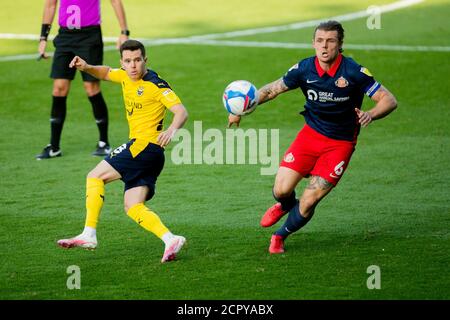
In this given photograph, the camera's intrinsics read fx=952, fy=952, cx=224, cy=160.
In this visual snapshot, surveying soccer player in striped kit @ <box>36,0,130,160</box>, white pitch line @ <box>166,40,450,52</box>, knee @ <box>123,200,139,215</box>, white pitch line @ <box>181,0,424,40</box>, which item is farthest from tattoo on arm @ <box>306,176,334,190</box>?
white pitch line @ <box>181,0,424,40</box>

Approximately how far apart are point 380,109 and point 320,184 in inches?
35.5

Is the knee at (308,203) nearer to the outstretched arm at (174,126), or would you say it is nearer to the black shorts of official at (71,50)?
the outstretched arm at (174,126)

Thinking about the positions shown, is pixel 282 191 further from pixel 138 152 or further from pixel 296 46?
pixel 296 46

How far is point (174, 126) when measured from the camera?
26.5 ft

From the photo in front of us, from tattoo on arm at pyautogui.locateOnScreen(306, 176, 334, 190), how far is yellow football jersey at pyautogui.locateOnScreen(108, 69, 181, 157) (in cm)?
142

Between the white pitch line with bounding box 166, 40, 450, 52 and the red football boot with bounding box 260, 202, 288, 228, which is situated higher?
the white pitch line with bounding box 166, 40, 450, 52

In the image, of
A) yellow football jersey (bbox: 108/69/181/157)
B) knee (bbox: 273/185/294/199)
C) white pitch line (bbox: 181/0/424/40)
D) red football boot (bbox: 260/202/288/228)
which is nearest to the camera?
yellow football jersey (bbox: 108/69/181/157)

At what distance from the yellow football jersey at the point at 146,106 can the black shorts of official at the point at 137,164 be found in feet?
0.20

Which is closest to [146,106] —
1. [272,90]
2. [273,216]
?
[272,90]

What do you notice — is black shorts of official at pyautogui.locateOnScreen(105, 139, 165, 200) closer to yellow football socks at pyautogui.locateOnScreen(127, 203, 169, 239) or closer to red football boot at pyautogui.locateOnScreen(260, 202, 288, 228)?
yellow football socks at pyautogui.locateOnScreen(127, 203, 169, 239)

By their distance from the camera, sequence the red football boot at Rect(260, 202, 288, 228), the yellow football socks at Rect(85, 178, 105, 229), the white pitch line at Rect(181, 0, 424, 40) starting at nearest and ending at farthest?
the yellow football socks at Rect(85, 178, 105, 229)
the red football boot at Rect(260, 202, 288, 228)
the white pitch line at Rect(181, 0, 424, 40)

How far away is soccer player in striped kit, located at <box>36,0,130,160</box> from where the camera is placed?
12.6 meters

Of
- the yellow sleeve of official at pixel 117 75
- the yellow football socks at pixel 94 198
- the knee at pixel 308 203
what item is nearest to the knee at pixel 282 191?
the knee at pixel 308 203
